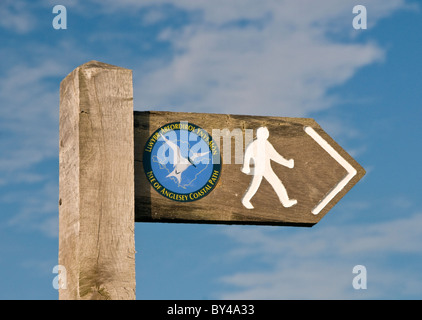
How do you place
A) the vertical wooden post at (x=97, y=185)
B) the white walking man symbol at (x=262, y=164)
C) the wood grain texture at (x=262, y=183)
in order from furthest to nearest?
1. the white walking man symbol at (x=262, y=164)
2. the wood grain texture at (x=262, y=183)
3. the vertical wooden post at (x=97, y=185)

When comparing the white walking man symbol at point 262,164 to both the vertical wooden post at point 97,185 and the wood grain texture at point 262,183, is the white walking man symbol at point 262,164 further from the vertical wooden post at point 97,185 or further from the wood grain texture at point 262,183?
→ the vertical wooden post at point 97,185

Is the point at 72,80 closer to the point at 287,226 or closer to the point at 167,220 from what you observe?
the point at 167,220

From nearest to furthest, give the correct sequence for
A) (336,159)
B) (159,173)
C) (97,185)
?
1. (97,185)
2. (159,173)
3. (336,159)

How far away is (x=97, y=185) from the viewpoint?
4137 millimetres

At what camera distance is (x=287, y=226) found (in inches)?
187

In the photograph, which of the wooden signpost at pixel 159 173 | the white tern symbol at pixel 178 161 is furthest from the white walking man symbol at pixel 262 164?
the white tern symbol at pixel 178 161

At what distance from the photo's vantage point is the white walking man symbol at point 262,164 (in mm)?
4676

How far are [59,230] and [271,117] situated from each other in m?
1.32

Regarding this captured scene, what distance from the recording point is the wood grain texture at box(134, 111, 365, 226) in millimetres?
4457

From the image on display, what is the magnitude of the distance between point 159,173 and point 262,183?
1.92ft

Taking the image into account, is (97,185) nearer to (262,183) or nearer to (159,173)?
(159,173)

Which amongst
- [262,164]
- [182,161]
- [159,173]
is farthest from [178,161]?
[262,164]

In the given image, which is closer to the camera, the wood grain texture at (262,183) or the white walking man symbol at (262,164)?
the wood grain texture at (262,183)
